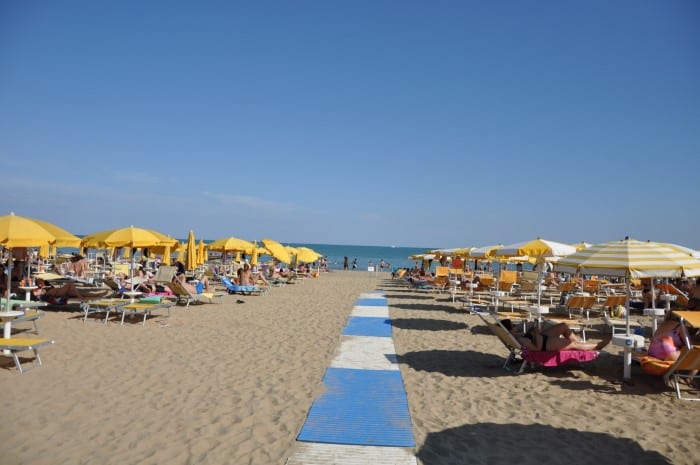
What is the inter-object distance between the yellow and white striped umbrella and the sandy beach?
4.80ft

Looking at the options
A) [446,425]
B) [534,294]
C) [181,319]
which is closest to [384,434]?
[446,425]

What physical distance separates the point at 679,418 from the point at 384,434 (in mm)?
3136

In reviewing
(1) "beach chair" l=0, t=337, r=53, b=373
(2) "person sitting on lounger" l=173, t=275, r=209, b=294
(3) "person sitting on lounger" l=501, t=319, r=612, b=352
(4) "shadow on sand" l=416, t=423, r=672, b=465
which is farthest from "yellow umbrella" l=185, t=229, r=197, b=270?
(4) "shadow on sand" l=416, t=423, r=672, b=465

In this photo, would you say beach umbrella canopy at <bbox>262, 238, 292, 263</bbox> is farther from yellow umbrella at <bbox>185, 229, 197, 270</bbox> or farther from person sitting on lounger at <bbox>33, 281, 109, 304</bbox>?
person sitting on lounger at <bbox>33, 281, 109, 304</bbox>

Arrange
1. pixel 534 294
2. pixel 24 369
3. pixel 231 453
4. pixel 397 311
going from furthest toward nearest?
pixel 534 294
pixel 397 311
pixel 24 369
pixel 231 453

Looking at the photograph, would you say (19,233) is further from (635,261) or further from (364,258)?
(364,258)

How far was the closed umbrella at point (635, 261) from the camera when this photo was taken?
5520 mm

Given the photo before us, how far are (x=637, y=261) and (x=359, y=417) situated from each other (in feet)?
13.5

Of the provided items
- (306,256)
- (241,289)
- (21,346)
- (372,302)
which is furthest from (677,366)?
(306,256)

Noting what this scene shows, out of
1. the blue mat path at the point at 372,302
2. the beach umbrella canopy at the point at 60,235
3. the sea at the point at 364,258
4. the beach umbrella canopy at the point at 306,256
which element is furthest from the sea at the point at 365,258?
the beach umbrella canopy at the point at 60,235

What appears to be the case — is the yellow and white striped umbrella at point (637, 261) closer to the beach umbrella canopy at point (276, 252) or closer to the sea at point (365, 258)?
the beach umbrella canopy at point (276, 252)

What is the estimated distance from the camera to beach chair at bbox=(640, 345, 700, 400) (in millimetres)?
4996

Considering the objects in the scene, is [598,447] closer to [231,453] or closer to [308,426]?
[308,426]

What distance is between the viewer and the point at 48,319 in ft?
31.4
